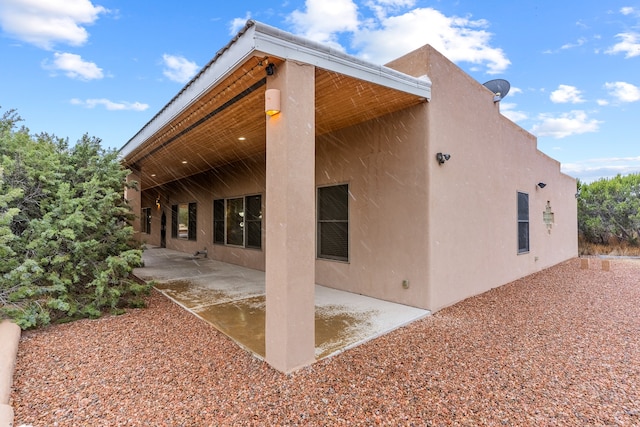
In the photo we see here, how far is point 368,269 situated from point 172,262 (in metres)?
6.96

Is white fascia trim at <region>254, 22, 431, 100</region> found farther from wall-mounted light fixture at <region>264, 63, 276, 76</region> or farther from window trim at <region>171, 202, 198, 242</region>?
window trim at <region>171, 202, 198, 242</region>

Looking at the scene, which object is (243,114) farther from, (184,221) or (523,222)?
(184,221)

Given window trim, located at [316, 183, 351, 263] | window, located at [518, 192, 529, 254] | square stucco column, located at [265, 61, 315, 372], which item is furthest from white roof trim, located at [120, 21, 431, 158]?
window, located at [518, 192, 529, 254]

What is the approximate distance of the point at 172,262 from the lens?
9.87m

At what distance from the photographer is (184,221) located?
12594mm

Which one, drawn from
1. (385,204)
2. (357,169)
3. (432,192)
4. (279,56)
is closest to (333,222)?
(357,169)

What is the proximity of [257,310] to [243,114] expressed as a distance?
298 centimetres

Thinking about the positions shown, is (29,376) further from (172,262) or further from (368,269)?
(172,262)

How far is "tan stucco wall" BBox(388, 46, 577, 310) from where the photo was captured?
4.79 m

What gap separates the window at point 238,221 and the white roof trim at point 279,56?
389 cm

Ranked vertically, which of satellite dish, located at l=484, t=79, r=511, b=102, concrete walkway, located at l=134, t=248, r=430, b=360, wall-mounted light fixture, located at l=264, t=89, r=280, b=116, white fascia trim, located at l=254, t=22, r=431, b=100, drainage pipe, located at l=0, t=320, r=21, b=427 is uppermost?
satellite dish, located at l=484, t=79, r=511, b=102

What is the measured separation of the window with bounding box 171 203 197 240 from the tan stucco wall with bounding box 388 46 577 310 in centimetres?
932

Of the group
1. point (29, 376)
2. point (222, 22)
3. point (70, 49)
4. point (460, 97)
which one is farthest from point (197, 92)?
point (70, 49)

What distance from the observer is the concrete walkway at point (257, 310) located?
143 inches
